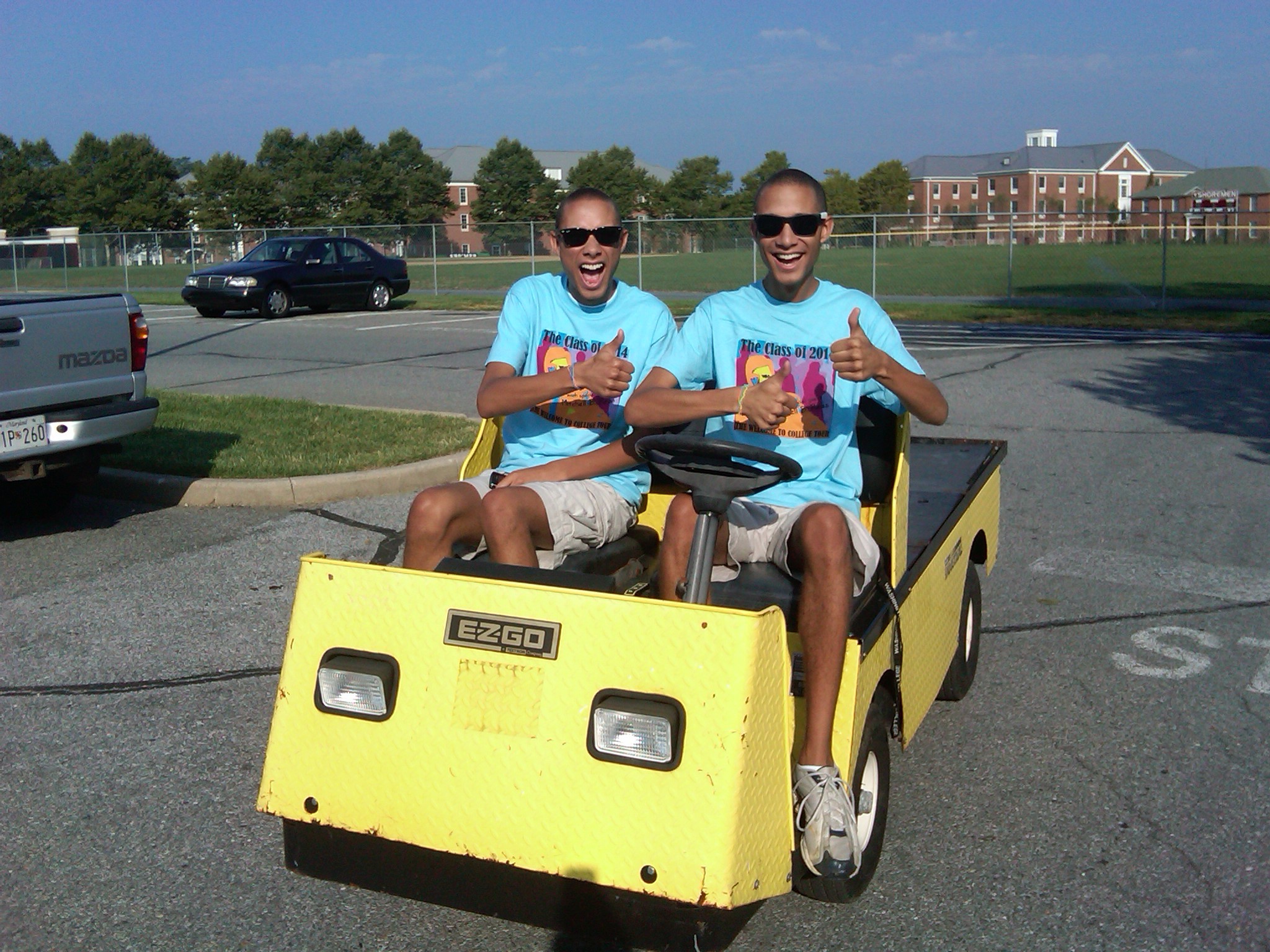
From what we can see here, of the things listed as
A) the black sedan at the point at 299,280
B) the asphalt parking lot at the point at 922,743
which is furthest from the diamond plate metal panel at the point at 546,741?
the black sedan at the point at 299,280

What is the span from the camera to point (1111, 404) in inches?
406

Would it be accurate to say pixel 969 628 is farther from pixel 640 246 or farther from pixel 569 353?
pixel 640 246

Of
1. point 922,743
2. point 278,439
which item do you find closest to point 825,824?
point 922,743

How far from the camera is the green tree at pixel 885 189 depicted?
3671 inches

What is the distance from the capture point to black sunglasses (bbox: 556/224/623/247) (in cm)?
407

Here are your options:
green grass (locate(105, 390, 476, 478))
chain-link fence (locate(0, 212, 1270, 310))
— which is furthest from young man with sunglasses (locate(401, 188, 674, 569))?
chain-link fence (locate(0, 212, 1270, 310))

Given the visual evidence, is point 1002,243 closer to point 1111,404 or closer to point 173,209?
point 1111,404

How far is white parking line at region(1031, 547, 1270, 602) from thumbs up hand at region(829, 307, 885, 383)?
2983mm

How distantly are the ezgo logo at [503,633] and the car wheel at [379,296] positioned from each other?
70.0 feet

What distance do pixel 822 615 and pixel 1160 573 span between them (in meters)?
3.43

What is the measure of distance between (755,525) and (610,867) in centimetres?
119

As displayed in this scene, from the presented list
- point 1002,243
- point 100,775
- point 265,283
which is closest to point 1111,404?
point 100,775

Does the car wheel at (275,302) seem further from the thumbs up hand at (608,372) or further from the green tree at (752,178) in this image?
the green tree at (752,178)

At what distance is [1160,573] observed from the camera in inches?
225
